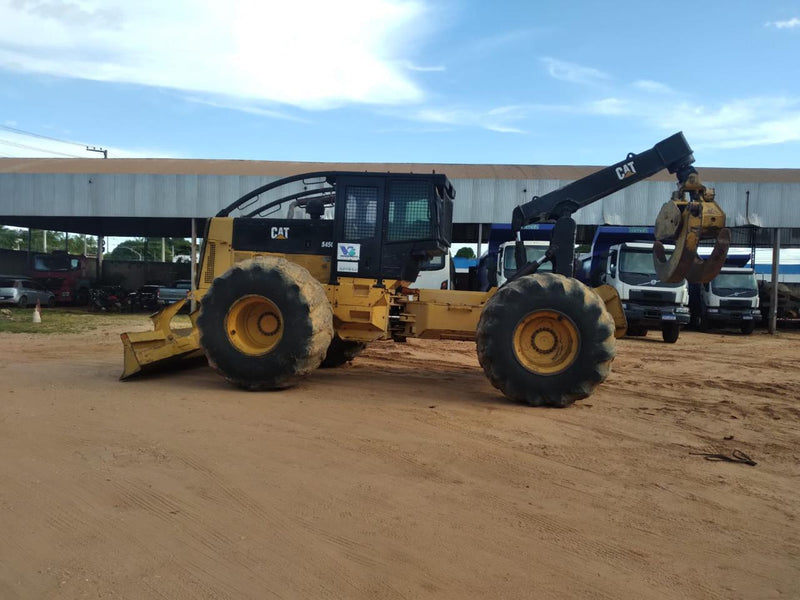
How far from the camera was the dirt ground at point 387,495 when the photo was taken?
3059 mm

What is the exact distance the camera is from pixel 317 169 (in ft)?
88.6

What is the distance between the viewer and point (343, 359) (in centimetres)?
966

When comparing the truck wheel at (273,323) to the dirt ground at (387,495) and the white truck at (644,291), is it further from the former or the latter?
the white truck at (644,291)

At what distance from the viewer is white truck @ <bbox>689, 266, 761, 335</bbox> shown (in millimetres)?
19844

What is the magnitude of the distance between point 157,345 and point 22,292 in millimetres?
19136

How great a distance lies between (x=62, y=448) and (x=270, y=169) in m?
22.7

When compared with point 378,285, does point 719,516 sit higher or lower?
lower

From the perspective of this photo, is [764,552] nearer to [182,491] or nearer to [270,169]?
[182,491]

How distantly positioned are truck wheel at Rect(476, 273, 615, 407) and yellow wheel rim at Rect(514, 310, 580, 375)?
0.04 ft

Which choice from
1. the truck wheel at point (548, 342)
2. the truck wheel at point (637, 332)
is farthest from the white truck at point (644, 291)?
the truck wheel at point (548, 342)

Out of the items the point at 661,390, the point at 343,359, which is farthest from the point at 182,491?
the point at 661,390

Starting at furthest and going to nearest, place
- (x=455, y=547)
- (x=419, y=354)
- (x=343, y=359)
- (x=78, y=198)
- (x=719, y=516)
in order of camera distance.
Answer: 1. (x=78, y=198)
2. (x=419, y=354)
3. (x=343, y=359)
4. (x=719, y=516)
5. (x=455, y=547)

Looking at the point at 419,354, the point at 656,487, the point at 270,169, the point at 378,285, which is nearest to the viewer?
the point at 656,487

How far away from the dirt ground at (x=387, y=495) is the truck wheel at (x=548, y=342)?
0.27m
